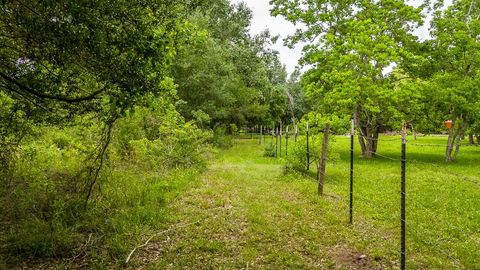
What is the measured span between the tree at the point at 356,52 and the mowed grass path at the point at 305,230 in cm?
970

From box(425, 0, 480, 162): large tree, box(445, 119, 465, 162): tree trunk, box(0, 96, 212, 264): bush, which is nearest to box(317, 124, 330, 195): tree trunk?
box(0, 96, 212, 264): bush

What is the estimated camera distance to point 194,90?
2409 cm

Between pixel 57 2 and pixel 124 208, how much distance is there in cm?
508

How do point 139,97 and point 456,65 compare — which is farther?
point 456,65

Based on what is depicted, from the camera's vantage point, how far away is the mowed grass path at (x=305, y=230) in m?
5.82

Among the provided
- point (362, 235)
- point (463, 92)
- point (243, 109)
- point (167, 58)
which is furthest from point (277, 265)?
point (243, 109)

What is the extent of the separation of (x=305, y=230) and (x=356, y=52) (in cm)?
1604

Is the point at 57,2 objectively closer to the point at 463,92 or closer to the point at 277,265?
the point at 277,265

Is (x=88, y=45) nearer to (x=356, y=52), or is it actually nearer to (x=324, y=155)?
(x=324, y=155)

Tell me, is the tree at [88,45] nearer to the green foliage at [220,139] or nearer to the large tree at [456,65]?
the large tree at [456,65]

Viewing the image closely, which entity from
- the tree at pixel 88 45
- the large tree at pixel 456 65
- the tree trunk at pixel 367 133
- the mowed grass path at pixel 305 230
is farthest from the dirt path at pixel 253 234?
the tree trunk at pixel 367 133

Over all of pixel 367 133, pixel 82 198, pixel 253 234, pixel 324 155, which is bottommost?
pixel 253 234

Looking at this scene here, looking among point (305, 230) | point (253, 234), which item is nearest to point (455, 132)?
point (305, 230)

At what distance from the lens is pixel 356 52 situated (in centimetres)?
2102
